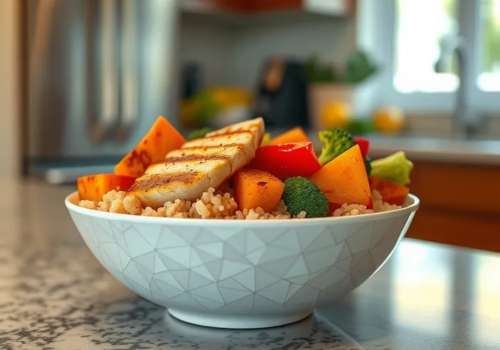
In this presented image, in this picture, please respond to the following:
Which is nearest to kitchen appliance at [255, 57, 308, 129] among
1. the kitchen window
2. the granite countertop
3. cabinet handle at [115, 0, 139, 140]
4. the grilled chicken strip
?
the kitchen window

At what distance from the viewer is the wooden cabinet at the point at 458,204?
7.13ft

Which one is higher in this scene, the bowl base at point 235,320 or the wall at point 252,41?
the wall at point 252,41

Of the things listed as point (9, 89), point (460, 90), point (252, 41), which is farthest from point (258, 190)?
point (252, 41)

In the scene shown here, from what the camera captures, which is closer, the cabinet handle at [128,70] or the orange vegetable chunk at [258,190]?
the orange vegetable chunk at [258,190]

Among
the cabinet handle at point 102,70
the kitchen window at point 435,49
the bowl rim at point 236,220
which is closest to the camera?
the bowl rim at point 236,220

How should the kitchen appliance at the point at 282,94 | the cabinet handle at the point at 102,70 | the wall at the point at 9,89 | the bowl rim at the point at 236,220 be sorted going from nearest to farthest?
the bowl rim at the point at 236,220
the wall at the point at 9,89
the cabinet handle at the point at 102,70
the kitchen appliance at the point at 282,94

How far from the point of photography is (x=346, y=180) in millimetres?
630

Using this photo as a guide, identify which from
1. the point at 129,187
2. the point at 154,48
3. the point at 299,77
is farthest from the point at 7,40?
the point at 129,187

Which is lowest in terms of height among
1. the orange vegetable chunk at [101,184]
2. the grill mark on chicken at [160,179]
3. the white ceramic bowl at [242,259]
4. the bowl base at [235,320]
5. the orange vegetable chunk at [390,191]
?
the bowl base at [235,320]

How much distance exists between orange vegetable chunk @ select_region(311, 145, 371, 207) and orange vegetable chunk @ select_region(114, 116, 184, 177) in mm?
162

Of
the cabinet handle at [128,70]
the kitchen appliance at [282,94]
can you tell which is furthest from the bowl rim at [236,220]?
the kitchen appliance at [282,94]

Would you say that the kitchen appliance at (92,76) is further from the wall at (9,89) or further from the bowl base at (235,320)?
the bowl base at (235,320)

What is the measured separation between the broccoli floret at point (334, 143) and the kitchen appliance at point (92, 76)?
204cm

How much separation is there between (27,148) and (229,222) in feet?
8.02
